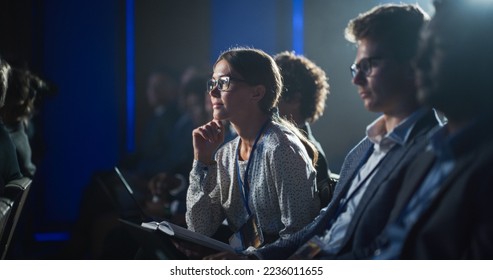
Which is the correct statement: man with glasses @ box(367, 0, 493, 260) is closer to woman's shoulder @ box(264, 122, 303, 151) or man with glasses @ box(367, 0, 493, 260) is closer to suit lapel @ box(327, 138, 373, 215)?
suit lapel @ box(327, 138, 373, 215)

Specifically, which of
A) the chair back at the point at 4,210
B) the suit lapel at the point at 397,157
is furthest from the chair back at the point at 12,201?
the suit lapel at the point at 397,157

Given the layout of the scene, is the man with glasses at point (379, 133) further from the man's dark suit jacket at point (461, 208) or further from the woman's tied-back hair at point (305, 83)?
the woman's tied-back hair at point (305, 83)

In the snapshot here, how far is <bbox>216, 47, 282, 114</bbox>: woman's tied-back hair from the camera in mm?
2402

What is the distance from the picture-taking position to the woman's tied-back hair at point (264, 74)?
2.40m

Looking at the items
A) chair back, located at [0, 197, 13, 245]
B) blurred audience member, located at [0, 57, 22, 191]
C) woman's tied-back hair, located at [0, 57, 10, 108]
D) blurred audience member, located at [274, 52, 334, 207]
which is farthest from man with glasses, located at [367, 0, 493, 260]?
woman's tied-back hair, located at [0, 57, 10, 108]

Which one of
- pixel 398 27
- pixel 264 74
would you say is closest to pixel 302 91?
pixel 264 74

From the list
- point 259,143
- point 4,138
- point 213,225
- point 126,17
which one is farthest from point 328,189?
point 4,138

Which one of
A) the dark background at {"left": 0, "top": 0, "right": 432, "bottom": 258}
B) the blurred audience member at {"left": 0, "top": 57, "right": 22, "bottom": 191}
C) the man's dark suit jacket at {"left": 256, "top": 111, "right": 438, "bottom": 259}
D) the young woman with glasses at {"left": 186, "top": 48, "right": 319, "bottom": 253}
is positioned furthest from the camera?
the dark background at {"left": 0, "top": 0, "right": 432, "bottom": 258}

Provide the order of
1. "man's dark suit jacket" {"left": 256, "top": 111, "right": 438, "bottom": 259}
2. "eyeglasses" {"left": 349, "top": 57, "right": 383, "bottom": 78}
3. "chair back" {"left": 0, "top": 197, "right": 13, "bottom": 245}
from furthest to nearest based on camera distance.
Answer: "chair back" {"left": 0, "top": 197, "right": 13, "bottom": 245} < "eyeglasses" {"left": 349, "top": 57, "right": 383, "bottom": 78} < "man's dark suit jacket" {"left": 256, "top": 111, "right": 438, "bottom": 259}

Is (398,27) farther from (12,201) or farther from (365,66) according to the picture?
(12,201)

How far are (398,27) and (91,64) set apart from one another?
145 cm

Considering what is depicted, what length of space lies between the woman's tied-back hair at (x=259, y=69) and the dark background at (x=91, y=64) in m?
0.24

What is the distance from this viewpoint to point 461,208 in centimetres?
160
